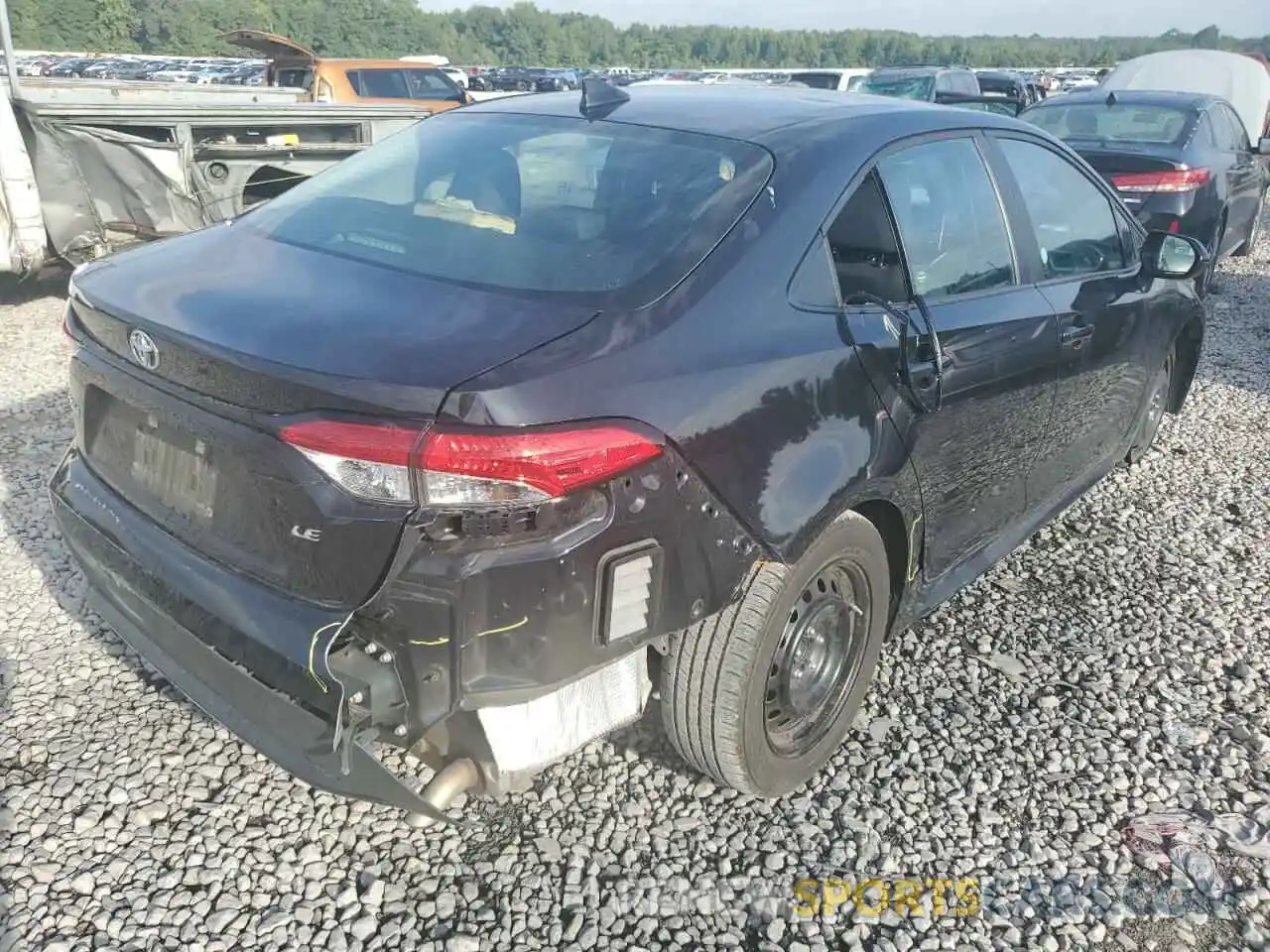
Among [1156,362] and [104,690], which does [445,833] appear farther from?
[1156,362]

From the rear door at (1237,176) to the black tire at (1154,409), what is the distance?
452 centimetres

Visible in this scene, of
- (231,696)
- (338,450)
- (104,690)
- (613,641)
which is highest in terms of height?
(338,450)

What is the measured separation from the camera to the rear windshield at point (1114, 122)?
325 inches

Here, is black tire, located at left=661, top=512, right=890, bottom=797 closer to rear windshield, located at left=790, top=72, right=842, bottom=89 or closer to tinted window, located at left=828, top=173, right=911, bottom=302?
tinted window, located at left=828, top=173, right=911, bottom=302

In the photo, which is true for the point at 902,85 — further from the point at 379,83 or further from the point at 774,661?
the point at 774,661

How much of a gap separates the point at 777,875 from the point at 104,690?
207 centimetres

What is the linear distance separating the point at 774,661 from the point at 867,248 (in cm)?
111

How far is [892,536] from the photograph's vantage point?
2.74 metres

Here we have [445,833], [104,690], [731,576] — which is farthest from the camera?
[104,690]

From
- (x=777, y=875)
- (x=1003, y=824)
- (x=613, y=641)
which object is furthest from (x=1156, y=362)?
(x=613, y=641)

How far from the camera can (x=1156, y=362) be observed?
4.27 m

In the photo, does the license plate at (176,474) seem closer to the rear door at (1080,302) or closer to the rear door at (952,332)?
the rear door at (952,332)

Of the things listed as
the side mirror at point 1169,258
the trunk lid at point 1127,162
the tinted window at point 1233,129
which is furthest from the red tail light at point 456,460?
the tinted window at point 1233,129

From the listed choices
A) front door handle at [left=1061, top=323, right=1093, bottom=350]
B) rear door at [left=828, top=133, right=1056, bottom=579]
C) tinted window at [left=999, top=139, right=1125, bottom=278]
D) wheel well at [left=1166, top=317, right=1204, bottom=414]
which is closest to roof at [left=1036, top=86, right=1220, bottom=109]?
wheel well at [left=1166, top=317, right=1204, bottom=414]
